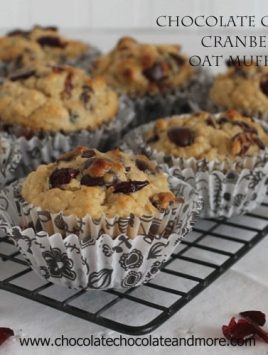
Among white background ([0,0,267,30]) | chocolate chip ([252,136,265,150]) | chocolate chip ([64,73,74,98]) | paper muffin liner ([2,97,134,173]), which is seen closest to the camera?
chocolate chip ([252,136,265,150])

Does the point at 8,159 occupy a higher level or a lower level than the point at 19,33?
lower

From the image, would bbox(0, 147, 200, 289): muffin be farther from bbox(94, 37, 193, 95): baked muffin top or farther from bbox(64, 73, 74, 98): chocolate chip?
bbox(94, 37, 193, 95): baked muffin top

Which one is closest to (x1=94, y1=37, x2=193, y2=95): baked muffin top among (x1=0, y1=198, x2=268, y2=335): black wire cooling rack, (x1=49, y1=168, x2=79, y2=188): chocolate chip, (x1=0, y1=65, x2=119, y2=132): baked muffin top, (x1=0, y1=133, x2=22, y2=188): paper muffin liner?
(x1=0, y1=65, x2=119, y2=132): baked muffin top

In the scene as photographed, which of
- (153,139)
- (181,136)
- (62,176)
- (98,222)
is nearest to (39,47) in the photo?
(153,139)

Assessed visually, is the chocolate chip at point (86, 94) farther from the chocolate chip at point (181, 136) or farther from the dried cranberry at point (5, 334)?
the dried cranberry at point (5, 334)

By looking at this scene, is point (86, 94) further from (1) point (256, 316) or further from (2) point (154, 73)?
(1) point (256, 316)

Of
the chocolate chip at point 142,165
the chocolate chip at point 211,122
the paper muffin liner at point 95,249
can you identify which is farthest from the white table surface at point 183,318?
the chocolate chip at point 211,122
